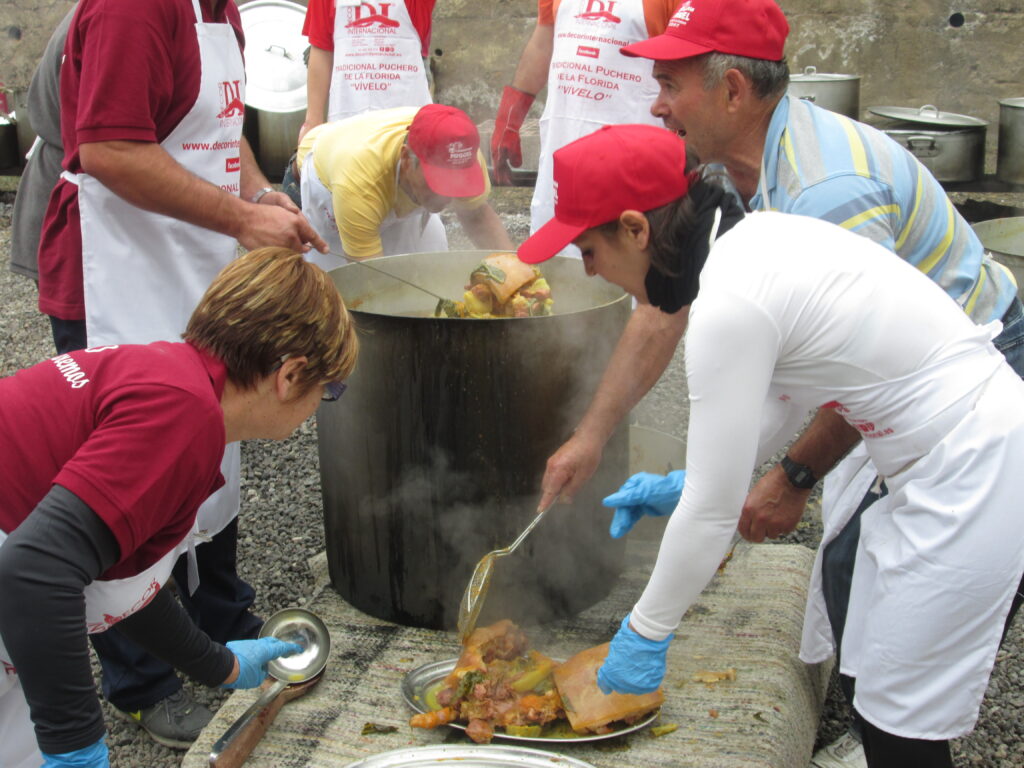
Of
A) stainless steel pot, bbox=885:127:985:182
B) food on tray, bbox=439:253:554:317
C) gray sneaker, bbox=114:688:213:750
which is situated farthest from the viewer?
stainless steel pot, bbox=885:127:985:182

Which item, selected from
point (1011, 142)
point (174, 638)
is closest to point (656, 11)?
point (174, 638)

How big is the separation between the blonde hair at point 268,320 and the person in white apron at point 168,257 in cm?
93

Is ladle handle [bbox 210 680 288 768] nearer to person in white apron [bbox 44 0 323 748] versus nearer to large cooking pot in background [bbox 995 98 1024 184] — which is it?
person in white apron [bbox 44 0 323 748]

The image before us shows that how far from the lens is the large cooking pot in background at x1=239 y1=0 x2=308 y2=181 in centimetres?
849

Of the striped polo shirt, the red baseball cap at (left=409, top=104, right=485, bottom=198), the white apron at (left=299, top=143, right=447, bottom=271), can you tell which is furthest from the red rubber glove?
the striped polo shirt

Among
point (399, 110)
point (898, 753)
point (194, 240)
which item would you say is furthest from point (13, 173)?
point (898, 753)

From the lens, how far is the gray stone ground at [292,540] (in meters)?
2.99

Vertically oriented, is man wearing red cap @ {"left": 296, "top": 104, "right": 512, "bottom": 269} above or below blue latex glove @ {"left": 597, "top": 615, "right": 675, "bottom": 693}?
above

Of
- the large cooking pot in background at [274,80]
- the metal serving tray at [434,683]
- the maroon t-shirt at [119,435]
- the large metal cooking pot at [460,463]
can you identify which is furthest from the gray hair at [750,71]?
the large cooking pot in background at [274,80]

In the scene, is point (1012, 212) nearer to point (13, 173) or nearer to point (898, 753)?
point (898, 753)

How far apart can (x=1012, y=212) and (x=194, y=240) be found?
614 centimetres

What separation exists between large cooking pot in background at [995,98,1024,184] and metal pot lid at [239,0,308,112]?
5.58 meters

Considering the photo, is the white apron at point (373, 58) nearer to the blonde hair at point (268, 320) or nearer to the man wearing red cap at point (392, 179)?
the man wearing red cap at point (392, 179)

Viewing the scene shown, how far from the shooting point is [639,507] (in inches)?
103
